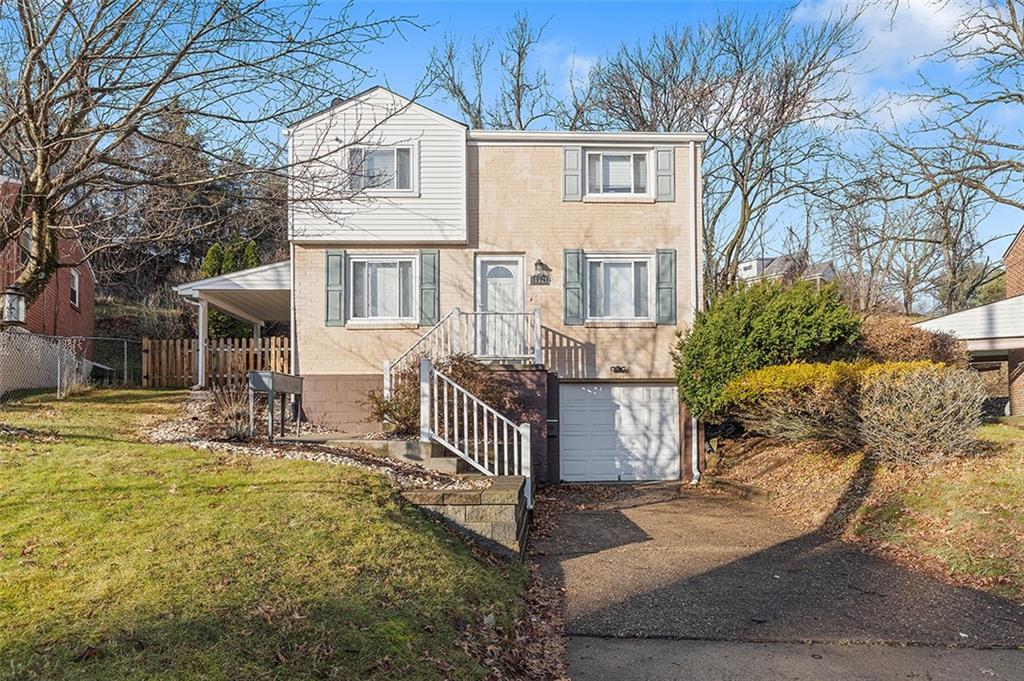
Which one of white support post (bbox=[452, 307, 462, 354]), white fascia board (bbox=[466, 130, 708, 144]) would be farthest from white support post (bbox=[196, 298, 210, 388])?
white fascia board (bbox=[466, 130, 708, 144])

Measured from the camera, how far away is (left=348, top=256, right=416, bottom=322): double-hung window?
13.8 metres

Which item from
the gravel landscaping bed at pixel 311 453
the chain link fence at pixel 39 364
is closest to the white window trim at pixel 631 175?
the gravel landscaping bed at pixel 311 453

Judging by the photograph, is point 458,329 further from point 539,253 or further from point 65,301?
point 65,301

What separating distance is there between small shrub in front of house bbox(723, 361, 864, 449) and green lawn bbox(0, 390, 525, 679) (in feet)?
19.3

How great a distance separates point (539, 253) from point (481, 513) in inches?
302

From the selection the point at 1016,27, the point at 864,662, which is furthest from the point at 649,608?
Result: the point at 1016,27

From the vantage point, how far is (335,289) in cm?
1365

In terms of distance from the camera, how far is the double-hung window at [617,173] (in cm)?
1433

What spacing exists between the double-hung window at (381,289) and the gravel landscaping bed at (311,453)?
13.9 feet

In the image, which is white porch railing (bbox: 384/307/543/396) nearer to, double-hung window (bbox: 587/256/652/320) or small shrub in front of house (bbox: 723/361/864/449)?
double-hung window (bbox: 587/256/652/320)

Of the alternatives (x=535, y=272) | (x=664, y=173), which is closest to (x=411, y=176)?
(x=535, y=272)

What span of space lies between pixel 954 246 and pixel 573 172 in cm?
2252

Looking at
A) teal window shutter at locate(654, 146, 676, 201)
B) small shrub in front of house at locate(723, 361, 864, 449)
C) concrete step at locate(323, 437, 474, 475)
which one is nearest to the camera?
concrete step at locate(323, 437, 474, 475)

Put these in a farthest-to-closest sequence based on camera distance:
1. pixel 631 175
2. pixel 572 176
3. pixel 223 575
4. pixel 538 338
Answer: pixel 631 175, pixel 572 176, pixel 538 338, pixel 223 575
